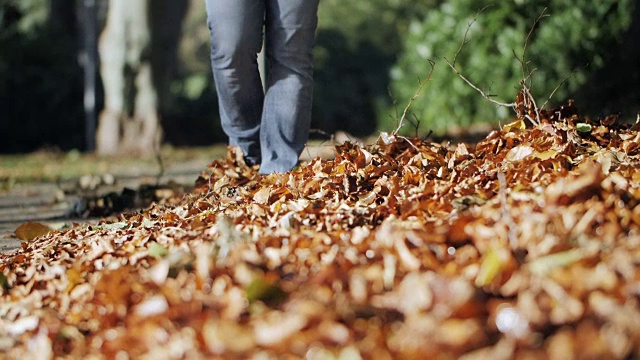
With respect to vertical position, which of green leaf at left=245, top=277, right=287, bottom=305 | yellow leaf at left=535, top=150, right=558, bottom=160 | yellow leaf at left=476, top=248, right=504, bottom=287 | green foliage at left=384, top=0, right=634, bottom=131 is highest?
yellow leaf at left=476, top=248, right=504, bottom=287

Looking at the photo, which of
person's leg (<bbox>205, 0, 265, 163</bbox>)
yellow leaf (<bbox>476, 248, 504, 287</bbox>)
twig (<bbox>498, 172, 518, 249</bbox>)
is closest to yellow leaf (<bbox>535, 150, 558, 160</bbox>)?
twig (<bbox>498, 172, 518, 249</bbox>)

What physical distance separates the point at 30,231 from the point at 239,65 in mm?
1176

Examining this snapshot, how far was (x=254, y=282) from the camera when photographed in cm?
201

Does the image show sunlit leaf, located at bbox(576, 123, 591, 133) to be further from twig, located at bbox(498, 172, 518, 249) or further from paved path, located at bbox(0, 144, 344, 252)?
twig, located at bbox(498, 172, 518, 249)

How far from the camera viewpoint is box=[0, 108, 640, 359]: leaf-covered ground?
5.84 feet

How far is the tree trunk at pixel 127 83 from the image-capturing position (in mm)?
9633

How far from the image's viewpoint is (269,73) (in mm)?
4035

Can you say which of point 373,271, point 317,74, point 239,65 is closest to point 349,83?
point 317,74

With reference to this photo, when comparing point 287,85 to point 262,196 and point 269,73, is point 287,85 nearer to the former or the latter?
point 269,73

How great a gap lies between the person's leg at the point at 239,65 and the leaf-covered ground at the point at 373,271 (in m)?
0.84

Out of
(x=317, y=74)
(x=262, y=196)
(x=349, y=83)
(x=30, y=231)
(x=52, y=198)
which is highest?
(x=262, y=196)

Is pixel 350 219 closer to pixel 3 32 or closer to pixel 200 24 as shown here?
pixel 3 32

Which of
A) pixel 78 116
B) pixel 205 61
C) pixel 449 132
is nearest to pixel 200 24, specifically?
pixel 205 61

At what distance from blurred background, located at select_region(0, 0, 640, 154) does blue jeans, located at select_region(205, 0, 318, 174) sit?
288 cm
